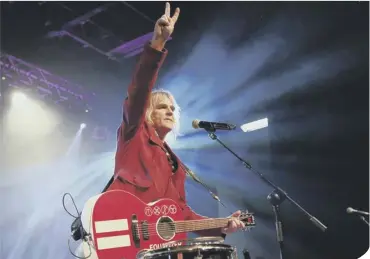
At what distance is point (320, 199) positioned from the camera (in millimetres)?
3482

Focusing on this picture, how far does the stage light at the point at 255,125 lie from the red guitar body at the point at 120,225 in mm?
1182

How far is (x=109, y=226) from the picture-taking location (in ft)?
7.79

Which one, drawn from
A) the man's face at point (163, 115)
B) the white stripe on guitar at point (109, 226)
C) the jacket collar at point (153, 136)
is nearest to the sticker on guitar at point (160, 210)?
the white stripe on guitar at point (109, 226)

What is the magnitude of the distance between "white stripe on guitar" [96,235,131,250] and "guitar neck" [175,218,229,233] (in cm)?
34

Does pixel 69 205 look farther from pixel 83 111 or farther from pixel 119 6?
pixel 119 6

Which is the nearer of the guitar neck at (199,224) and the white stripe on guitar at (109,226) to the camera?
the white stripe on guitar at (109,226)

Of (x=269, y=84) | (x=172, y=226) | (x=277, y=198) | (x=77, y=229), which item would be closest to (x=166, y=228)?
(x=172, y=226)

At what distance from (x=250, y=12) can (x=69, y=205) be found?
2.02 m

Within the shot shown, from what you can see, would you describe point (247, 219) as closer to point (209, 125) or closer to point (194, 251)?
point (209, 125)

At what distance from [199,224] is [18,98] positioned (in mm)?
1419

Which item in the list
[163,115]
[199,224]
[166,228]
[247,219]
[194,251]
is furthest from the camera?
[163,115]

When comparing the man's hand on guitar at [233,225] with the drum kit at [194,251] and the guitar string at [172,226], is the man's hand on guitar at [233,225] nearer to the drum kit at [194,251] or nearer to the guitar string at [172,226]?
the guitar string at [172,226]

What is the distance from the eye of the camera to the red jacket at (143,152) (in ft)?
9.12

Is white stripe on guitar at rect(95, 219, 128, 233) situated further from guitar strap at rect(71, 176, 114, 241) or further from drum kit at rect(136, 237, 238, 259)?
drum kit at rect(136, 237, 238, 259)
